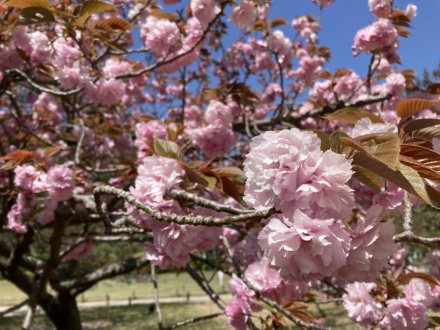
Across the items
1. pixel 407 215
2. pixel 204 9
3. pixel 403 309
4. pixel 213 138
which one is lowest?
pixel 403 309

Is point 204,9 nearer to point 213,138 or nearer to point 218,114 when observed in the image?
point 218,114

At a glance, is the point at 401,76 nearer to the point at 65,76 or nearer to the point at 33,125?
the point at 65,76

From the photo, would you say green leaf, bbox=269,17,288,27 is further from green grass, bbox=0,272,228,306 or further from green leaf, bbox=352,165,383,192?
green grass, bbox=0,272,228,306

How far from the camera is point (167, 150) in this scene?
63.6 inches

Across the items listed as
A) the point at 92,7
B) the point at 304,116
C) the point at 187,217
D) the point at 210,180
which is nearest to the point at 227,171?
the point at 210,180

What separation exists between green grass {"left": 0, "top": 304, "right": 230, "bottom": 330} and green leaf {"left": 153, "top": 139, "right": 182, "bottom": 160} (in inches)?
282

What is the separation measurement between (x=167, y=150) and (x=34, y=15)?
2.74 ft

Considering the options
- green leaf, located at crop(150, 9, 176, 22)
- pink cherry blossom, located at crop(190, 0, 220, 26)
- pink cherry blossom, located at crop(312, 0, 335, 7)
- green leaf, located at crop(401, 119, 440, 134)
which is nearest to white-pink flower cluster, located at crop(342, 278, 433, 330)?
green leaf, located at crop(401, 119, 440, 134)

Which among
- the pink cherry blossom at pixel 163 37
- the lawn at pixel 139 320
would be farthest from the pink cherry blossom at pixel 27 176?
the lawn at pixel 139 320

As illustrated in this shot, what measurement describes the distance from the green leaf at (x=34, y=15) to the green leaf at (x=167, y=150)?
2.41ft

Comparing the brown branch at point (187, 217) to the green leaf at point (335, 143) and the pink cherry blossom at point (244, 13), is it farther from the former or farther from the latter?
the pink cherry blossom at point (244, 13)

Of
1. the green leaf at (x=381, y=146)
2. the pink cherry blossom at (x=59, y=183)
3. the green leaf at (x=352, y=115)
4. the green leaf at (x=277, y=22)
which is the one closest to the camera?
the green leaf at (x=381, y=146)

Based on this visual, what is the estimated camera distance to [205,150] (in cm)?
315

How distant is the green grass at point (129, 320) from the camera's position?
378 inches
